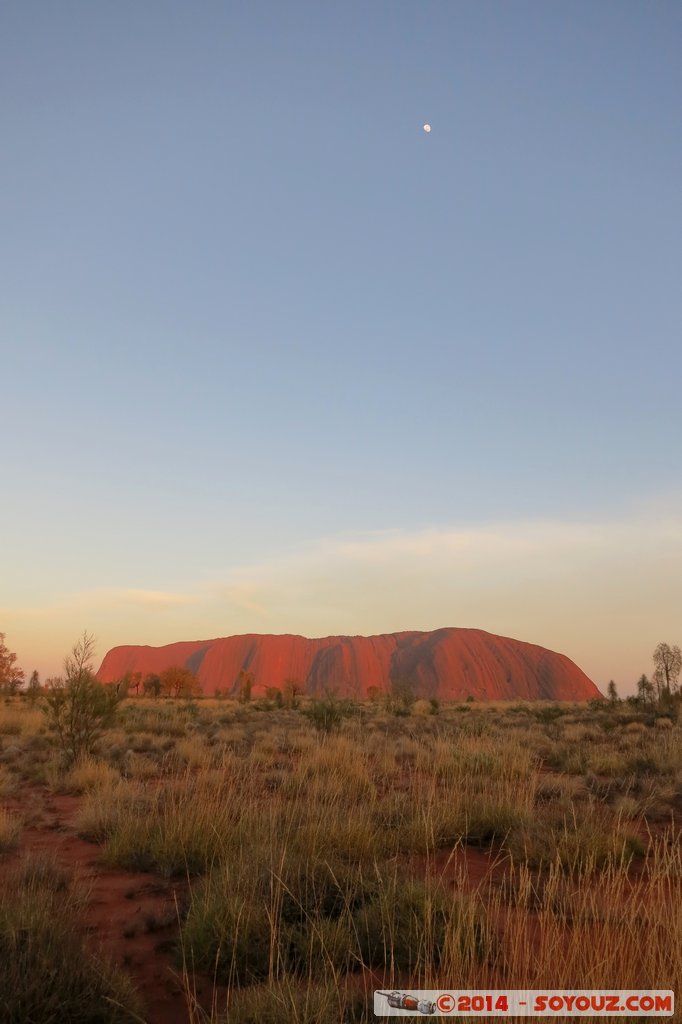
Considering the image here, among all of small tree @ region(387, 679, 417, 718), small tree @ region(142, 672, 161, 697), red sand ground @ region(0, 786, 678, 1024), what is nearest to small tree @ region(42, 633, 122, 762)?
red sand ground @ region(0, 786, 678, 1024)

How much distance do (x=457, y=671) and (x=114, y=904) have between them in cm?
11282

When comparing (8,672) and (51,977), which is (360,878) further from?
(8,672)

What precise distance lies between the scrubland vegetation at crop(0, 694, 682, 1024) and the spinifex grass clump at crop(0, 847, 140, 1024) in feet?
0.04

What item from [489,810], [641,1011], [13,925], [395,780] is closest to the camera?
[641,1011]

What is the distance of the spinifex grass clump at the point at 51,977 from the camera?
3.00 meters

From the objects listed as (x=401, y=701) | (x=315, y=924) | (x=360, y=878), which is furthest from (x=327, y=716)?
(x=401, y=701)

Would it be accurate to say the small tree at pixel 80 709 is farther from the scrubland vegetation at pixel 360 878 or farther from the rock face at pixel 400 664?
the rock face at pixel 400 664

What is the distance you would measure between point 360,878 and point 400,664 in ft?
401

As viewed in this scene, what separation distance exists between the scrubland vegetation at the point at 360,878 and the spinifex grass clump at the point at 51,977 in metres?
0.01

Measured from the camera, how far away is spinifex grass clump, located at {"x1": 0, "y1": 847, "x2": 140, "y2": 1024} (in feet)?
9.86

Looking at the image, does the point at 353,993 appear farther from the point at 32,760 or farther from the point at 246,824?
the point at 32,760

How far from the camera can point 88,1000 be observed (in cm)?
316

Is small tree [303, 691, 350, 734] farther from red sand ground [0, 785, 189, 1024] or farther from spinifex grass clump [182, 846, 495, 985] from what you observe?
spinifex grass clump [182, 846, 495, 985]

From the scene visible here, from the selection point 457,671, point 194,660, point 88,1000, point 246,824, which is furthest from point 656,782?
point 194,660
